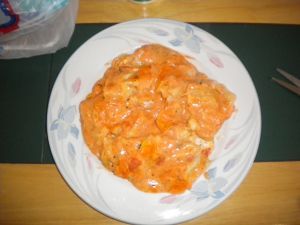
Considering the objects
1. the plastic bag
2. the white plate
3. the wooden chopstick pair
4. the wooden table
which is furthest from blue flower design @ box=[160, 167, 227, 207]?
the plastic bag

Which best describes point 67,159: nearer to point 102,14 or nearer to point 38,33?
point 38,33

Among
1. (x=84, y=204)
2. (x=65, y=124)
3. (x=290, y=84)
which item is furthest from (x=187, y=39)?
Result: (x=84, y=204)

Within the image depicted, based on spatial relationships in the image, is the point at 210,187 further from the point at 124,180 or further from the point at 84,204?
the point at 84,204

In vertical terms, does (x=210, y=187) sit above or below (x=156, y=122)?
below

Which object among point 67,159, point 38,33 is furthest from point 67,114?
point 38,33

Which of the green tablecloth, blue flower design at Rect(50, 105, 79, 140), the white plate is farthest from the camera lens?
the green tablecloth

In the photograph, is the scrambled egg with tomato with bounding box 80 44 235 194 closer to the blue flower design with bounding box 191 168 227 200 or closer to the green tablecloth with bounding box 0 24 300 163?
the blue flower design with bounding box 191 168 227 200
